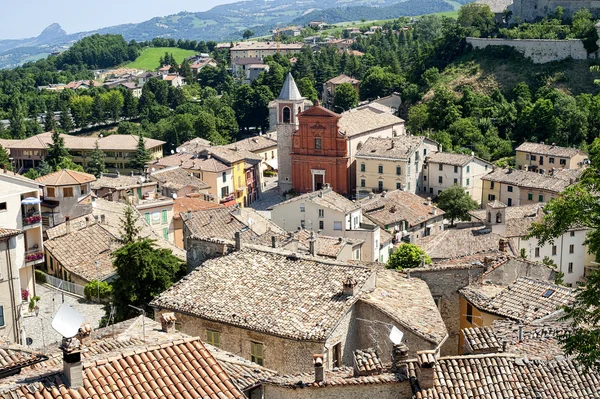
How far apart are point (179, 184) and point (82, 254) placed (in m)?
25.9

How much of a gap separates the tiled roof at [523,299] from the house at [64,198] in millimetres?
27163

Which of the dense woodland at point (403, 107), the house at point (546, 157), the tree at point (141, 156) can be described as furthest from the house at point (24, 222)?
the tree at point (141, 156)

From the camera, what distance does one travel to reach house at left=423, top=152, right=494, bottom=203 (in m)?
69.9

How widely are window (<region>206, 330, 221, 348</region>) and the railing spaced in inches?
608

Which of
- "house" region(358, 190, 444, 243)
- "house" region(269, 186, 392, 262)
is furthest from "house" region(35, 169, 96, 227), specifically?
"house" region(358, 190, 444, 243)

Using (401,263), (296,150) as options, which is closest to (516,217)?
(401,263)

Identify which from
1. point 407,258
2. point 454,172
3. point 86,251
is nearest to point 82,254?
point 86,251

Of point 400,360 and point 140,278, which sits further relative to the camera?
point 140,278

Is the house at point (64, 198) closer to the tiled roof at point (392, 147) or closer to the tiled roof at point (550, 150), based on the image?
the tiled roof at point (392, 147)

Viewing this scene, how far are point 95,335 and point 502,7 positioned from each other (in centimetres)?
11970

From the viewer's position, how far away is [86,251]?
38.1 meters

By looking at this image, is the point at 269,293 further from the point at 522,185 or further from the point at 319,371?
the point at 522,185

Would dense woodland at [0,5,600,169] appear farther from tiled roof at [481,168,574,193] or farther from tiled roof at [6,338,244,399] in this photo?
tiled roof at [6,338,244,399]

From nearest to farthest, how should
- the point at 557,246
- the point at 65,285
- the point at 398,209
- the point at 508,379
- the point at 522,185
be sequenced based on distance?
the point at 508,379
the point at 65,285
the point at 557,246
the point at 398,209
the point at 522,185
